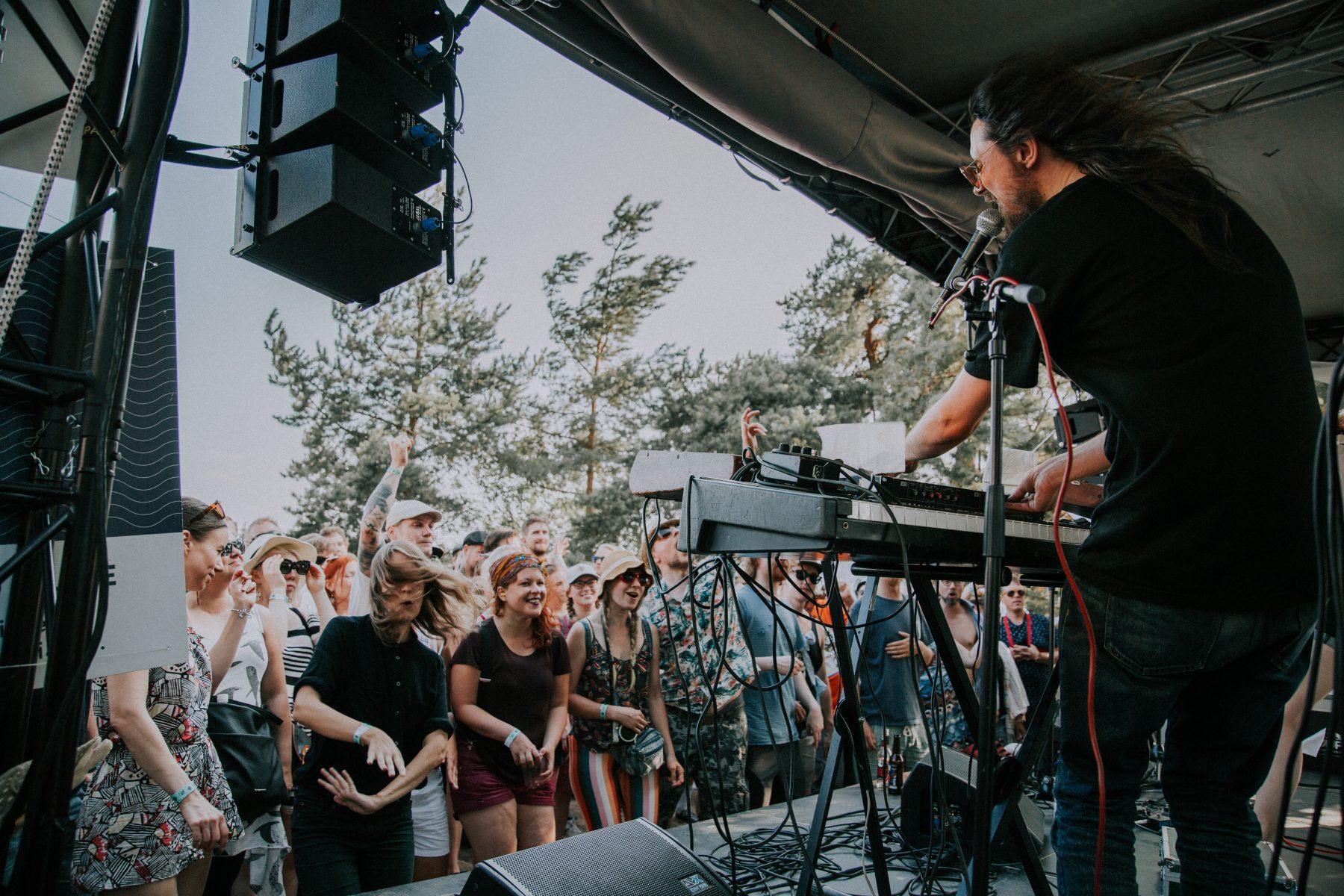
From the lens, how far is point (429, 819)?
10.8 feet

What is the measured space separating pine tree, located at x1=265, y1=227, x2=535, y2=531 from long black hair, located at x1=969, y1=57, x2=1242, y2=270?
13.5 meters

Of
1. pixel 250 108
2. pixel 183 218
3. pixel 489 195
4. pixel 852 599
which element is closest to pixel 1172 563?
pixel 250 108

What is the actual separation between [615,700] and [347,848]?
1.41 m

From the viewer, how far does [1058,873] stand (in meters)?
1.53

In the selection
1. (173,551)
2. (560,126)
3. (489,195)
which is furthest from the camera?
(560,126)

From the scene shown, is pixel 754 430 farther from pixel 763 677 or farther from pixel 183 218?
pixel 183 218

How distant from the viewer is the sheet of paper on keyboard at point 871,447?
1967mm

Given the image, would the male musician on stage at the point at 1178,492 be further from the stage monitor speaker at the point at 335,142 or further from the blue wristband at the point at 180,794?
the blue wristband at the point at 180,794

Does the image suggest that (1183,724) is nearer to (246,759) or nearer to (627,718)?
(627,718)

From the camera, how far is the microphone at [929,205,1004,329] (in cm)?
164

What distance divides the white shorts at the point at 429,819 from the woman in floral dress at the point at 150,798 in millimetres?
813

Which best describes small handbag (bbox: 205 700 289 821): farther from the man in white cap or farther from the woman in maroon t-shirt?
the man in white cap

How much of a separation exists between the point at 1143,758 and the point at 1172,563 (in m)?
0.37

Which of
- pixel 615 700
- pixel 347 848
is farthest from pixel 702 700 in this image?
pixel 347 848
